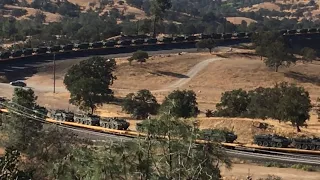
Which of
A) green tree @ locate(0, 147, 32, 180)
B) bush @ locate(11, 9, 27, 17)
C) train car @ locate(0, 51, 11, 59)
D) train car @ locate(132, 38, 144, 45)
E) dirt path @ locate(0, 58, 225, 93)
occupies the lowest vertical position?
dirt path @ locate(0, 58, 225, 93)

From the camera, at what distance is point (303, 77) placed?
3708 inches

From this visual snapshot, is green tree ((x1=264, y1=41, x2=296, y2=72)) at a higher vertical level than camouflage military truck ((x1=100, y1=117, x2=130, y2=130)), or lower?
higher

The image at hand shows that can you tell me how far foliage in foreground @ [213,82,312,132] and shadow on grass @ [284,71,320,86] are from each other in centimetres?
3145

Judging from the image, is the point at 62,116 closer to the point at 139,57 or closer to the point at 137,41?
the point at 139,57

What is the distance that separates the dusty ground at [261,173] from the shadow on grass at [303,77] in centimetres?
5893

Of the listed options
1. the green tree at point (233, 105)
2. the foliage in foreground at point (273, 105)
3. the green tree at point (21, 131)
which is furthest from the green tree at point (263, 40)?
the green tree at point (21, 131)

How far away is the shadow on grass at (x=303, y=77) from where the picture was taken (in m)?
92.5

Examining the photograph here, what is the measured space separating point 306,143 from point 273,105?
12.9 metres

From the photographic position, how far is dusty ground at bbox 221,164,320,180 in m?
33.3

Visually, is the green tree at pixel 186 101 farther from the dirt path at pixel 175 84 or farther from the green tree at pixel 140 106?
the dirt path at pixel 175 84

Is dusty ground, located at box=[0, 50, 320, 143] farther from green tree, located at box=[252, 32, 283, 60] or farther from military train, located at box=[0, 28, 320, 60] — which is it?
military train, located at box=[0, 28, 320, 60]

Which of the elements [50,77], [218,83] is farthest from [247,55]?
[50,77]

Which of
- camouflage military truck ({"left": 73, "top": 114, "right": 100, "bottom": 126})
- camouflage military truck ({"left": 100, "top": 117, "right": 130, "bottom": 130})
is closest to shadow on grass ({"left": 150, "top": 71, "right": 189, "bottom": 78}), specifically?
camouflage military truck ({"left": 73, "top": 114, "right": 100, "bottom": 126})

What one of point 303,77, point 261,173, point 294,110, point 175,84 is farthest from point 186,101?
point 303,77
